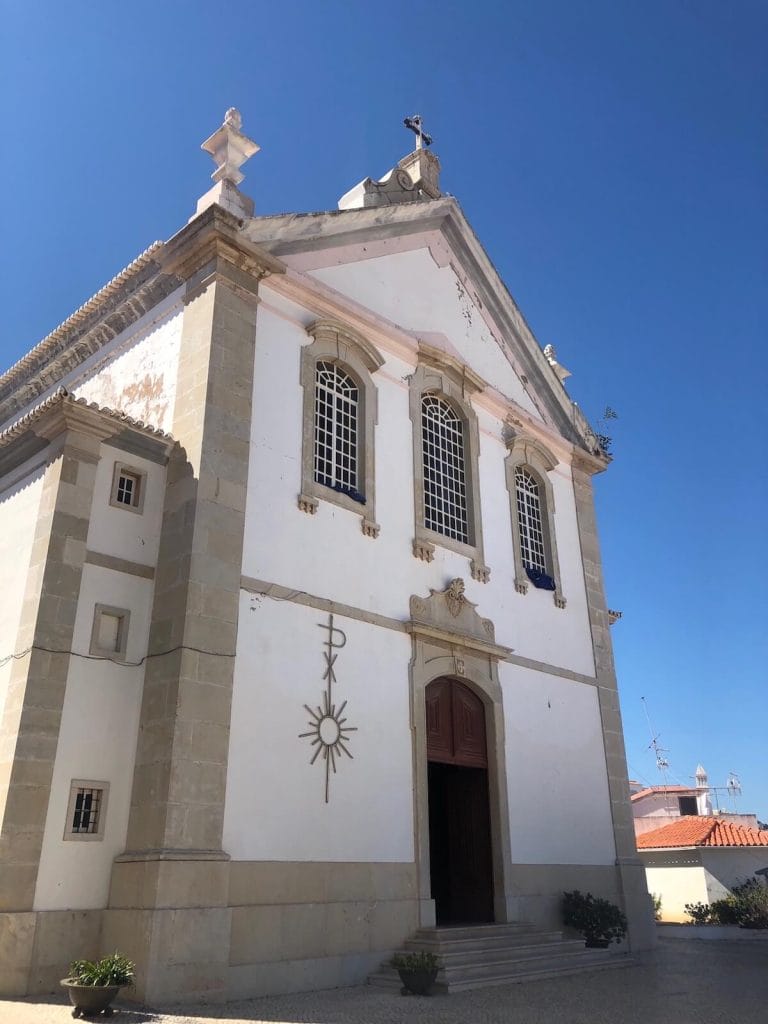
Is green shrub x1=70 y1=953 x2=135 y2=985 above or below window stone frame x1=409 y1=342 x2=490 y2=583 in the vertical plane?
below

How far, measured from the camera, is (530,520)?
16.1 meters

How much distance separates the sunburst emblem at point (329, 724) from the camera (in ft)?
34.4

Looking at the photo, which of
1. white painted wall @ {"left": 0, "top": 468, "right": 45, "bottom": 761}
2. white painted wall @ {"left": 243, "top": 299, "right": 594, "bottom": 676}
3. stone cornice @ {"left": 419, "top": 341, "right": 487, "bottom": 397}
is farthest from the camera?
stone cornice @ {"left": 419, "top": 341, "right": 487, "bottom": 397}

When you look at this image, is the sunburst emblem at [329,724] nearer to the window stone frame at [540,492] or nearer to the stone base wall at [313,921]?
the stone base wall at [313,921]

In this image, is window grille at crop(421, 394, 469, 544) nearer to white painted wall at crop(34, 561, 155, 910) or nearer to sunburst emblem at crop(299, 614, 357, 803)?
sunburst emblem at crop(299, 614, 357, 803)

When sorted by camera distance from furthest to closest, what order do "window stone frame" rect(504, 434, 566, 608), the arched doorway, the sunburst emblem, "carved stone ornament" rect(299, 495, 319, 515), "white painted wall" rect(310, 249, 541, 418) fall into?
"window stone frame" rect(504, 434, 566, 608)
"white painted wall" rect(310, 249, 541, 418)
the arched doorway
"carved stone ornament" rect(299, 495, 319, 515)
the sunburst emblem

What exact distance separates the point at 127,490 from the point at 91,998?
17.3 feet

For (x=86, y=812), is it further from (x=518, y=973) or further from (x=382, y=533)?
(x=518, y=973)

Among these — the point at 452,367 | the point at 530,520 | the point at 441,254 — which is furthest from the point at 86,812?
the point at 441,254

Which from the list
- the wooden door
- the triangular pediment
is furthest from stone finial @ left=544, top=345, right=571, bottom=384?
the wooden door

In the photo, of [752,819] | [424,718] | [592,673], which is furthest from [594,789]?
[752,819]

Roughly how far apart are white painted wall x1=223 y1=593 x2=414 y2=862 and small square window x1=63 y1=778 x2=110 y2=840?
4.10ft

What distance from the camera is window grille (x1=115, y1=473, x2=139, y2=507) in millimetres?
10352

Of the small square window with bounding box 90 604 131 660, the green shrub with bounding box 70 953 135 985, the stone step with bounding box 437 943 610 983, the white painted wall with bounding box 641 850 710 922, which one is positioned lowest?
the stone step with bounding box 437 943 610 983
